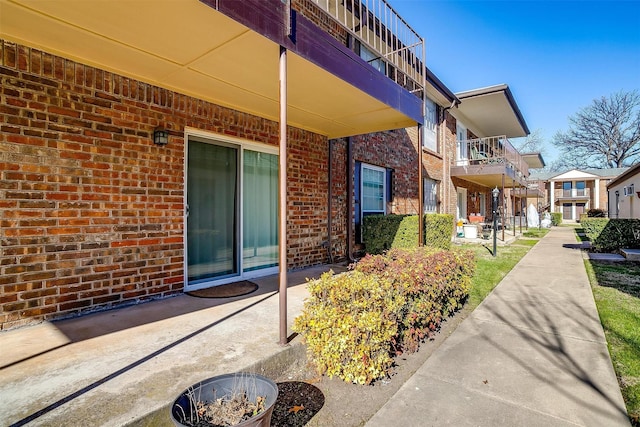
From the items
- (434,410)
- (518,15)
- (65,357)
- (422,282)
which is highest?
(518,15)

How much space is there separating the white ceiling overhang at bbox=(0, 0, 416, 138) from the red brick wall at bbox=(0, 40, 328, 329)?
25 centimetres

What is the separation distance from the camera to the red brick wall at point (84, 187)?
3.10 m

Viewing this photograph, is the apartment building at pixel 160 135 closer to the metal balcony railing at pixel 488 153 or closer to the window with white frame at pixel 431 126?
the window with white frame at pixel 431 126

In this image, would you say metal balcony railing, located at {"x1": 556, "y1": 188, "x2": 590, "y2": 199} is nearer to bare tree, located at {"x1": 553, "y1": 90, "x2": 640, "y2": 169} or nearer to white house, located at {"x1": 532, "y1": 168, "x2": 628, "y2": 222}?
white house, located at {"x1": 532, "y1": 168, "x2": 628, "y2": 222}

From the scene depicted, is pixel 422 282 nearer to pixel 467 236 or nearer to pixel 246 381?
pixel 246 381

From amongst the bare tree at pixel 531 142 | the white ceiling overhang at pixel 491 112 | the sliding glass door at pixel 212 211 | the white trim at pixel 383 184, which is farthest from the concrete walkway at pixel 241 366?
the bare tree at pixel 531 142

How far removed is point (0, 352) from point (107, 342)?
72 centimetres

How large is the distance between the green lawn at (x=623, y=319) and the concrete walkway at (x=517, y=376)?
0.23ft

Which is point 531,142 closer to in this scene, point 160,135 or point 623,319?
point 623,319

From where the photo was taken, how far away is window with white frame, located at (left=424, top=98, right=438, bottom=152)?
1197 cm

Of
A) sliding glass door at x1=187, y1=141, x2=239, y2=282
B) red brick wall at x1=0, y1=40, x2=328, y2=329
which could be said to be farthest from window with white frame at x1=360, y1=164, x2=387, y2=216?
red brick wall at x1=0, y1=40, x2=328, y2=329

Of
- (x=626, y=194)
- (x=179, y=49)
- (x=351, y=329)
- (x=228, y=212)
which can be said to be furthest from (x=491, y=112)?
(x=351, y=329)

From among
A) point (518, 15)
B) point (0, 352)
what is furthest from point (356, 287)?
point (518, 15)

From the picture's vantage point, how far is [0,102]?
9.89 ft
